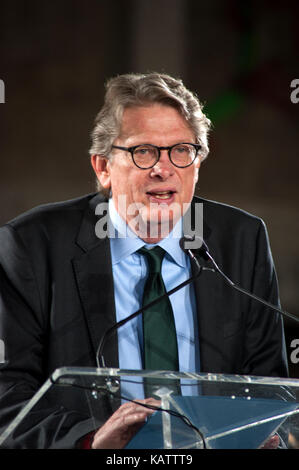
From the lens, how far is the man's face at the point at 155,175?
1812mm

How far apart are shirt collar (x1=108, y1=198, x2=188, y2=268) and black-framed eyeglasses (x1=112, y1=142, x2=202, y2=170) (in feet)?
Result: 0.57

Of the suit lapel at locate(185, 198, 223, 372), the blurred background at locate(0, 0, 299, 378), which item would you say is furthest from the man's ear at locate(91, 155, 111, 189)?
the blurred background at locate(0, 0, 299, 378)

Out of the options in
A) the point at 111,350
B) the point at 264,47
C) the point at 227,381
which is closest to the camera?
the point at 227,381

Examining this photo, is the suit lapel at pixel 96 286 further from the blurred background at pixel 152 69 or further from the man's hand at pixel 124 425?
the blurred background at pixel 152 69

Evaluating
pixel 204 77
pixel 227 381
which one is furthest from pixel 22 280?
pixel 204 77

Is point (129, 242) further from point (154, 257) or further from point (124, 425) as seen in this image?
point (124, 425)

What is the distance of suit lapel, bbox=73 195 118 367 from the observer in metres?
1.78

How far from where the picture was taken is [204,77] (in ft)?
14.7

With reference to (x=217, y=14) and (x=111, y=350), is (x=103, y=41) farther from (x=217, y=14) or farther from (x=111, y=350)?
(x=111, y=350)

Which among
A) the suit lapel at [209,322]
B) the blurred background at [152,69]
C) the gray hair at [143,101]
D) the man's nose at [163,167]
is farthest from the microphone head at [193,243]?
the blurred background at [152,69]

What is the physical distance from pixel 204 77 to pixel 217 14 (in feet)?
1.47

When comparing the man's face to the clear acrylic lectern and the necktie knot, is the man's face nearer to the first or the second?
the necktie knot

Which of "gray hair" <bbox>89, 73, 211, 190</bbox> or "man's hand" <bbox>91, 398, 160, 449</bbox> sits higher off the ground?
"gray hair" <bbox>89, 73, 211, 190</bbox>

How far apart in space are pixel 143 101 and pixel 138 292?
21.1 inches
